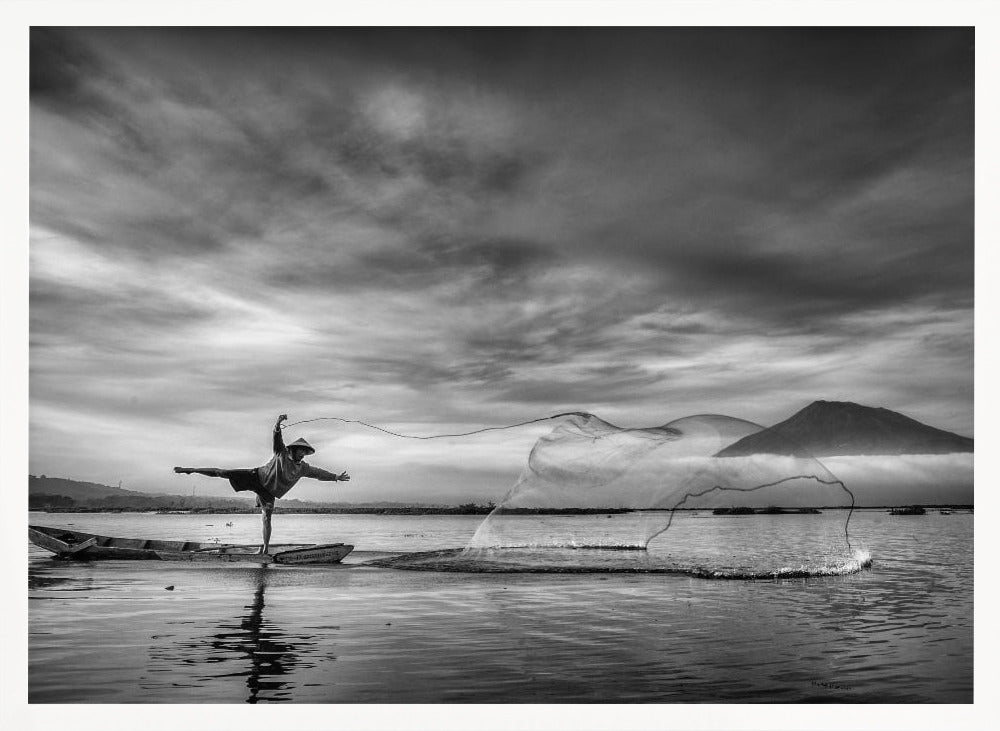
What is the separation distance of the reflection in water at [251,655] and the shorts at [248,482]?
482 cm

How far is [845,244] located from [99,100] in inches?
345

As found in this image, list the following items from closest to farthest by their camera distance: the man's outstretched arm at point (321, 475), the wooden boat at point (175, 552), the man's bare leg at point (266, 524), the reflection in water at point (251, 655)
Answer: the reflection in water at point (251, 655) → the man's outstretched arm at point (321, 475) → the man's bare leg at point (266, 524) → the wooden boat at point (175, 552)

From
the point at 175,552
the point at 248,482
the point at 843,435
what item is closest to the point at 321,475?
the point at 248,482

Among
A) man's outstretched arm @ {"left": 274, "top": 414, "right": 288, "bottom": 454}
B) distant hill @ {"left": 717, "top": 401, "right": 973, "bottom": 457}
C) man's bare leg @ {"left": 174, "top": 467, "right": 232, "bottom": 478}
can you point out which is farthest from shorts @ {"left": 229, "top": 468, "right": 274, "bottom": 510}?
distant hill @ {"left": 717, "top": 401, "right": 973, "bottom": 457}

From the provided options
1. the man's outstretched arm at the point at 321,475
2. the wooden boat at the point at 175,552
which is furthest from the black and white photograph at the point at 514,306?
the wooden boat at the point at 175,552

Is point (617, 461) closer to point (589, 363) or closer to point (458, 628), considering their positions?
point (589, 363)

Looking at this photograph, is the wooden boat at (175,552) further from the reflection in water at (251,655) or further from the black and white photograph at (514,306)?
the reflection in water at (251,655)

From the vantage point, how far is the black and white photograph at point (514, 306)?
Result: 8.60 meters

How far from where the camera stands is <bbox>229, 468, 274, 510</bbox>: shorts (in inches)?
504

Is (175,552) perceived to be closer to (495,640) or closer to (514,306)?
(514,306)

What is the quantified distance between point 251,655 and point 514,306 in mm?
5990
